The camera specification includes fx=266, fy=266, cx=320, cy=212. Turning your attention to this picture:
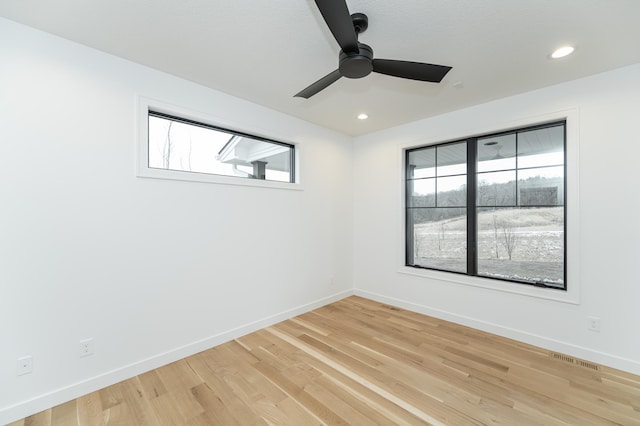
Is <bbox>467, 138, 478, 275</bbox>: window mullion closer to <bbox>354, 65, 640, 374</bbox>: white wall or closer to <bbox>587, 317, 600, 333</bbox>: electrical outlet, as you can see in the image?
<bbox>354, 65, 640, 374</bbox>: white wall

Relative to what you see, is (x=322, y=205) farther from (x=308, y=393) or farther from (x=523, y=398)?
(x=523, y=398)

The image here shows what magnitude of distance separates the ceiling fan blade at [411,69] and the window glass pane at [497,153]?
186cm

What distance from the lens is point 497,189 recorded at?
320 cm

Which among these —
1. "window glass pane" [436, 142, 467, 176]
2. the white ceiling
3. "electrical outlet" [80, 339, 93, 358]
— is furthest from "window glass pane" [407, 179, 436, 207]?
"electrical outlet" [80, 339, 93, 358]

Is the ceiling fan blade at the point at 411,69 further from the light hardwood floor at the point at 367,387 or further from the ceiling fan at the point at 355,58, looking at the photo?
the light hardwood floor at the point at 367,387

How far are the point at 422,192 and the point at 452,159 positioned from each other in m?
0.59

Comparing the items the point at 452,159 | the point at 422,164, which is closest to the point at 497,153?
the point at 452,159

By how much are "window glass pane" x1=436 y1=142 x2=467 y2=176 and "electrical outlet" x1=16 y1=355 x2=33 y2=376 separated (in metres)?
4.41

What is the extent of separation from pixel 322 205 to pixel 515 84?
2.62 meters

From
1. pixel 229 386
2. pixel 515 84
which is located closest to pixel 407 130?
pixel 515 84

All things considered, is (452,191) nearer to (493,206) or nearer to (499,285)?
(493,206)

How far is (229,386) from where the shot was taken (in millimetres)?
2152

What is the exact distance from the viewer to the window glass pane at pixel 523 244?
9.30ft

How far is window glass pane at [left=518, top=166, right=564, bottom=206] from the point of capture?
2.81 m
